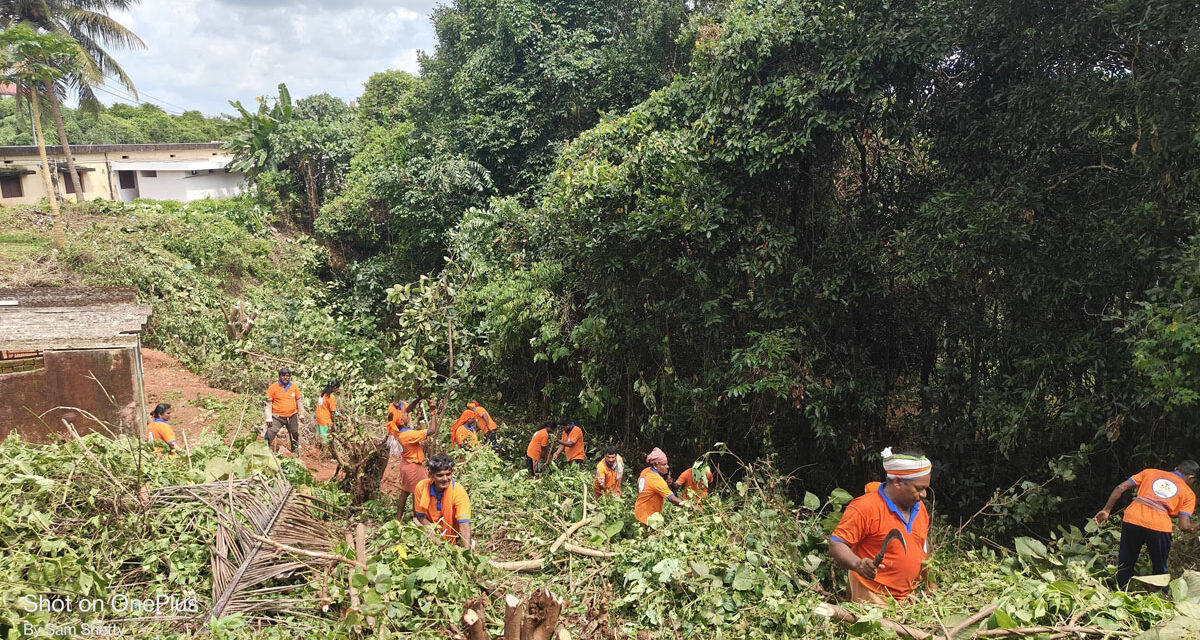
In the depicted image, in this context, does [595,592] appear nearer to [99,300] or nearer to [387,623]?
[387,623]

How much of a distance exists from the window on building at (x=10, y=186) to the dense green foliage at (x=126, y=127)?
11180mm

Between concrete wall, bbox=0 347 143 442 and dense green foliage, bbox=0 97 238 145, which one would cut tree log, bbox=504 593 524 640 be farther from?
dense green foliage, bbox=0 97 238 145

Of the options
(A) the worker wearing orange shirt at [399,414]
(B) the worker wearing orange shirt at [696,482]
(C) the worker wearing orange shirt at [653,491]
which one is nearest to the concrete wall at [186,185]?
(A) the worker wearing orange shirt at [399,414]

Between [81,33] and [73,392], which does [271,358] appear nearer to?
[73,392]

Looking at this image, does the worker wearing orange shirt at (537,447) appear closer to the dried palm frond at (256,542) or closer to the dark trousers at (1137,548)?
the dried palm frond at (256,542)

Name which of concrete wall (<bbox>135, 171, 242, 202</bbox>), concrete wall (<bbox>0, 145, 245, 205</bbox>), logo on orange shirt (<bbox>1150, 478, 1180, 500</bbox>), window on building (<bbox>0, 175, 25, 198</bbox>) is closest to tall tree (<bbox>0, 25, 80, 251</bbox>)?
concrete wall (<bbox>0, 145, 245, 205</bbox>)

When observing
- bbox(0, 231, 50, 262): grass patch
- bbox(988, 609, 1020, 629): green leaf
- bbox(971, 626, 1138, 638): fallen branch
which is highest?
bbox(0, 231, 50, 262): grass patch

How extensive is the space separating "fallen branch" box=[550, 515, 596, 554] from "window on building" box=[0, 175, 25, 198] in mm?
28287

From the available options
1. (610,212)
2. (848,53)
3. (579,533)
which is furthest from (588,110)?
(579,533)

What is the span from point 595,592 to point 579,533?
990 mm

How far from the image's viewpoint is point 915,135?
25.1 feet

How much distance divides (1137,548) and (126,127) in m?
52.6

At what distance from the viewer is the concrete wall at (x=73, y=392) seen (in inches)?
325

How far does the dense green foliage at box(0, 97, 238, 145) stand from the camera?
36.6 m
